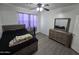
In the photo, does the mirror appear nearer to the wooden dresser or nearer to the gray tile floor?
the wooden dresser

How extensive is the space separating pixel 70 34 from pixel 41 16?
2966 mm

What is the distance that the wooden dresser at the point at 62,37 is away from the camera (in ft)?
8.69

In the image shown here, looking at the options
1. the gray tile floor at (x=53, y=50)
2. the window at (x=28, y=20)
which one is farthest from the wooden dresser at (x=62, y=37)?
the window at (x=28, y=20)

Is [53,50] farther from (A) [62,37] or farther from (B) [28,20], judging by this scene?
(B) [28,20]

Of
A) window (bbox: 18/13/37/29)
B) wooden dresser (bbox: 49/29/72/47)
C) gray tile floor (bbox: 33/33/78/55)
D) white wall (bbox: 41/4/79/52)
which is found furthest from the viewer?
window (bbox: 18/13/37/29)

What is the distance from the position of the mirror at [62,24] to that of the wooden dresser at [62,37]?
28 centimetres

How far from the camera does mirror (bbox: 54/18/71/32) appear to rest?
114 inches

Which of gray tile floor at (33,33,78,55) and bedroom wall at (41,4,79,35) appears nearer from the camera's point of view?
gray tile floor at (33,33,78,55)

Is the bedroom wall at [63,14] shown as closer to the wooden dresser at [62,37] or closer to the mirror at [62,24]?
the mirror at [62,24]

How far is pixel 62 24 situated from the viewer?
10.6ft

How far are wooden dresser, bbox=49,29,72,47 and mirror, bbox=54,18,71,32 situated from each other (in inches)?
11.1

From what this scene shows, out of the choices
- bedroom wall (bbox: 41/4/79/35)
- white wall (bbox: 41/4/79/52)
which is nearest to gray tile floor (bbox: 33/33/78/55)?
white wall (bbox: 41/4/79/52)

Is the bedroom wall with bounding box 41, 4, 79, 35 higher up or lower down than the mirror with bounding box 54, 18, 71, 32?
higher up
